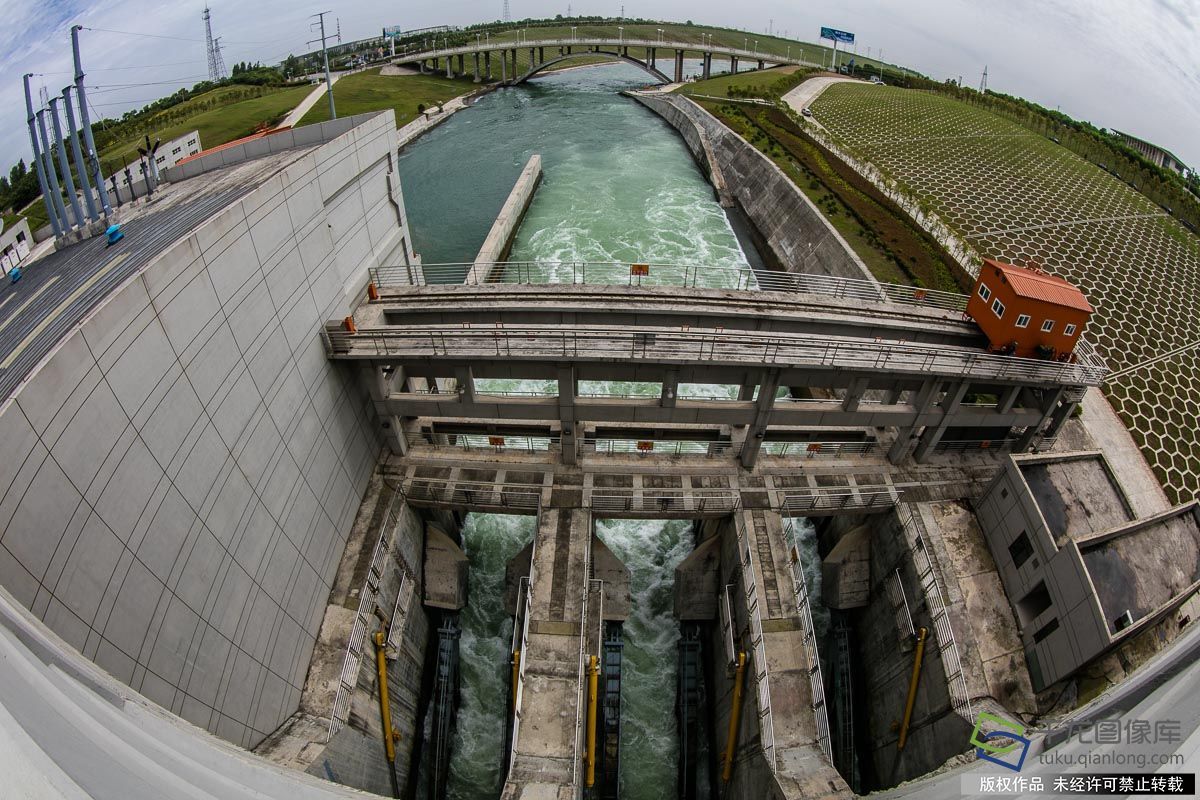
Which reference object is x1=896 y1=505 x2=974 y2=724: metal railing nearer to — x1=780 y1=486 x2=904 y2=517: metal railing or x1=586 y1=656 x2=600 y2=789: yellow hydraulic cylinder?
x1=780 y1=486 x2=904 y2=517: metal railing

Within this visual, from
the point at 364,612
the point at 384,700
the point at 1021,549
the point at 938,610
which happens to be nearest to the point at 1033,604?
the point at 1021,549

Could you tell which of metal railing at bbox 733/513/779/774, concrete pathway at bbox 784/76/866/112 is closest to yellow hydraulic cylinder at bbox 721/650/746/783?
metal railing at bbox 733/513/779/774

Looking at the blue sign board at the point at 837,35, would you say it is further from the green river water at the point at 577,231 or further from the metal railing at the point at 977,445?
the metal railing at the point at 977,445

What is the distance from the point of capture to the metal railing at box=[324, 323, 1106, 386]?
61.6 ft

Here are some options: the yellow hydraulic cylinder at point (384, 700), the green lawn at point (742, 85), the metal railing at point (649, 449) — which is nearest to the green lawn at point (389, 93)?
the green lawn at point (742, 85)

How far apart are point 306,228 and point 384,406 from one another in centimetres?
626

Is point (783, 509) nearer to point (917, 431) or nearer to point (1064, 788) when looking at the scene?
point (917, 431)

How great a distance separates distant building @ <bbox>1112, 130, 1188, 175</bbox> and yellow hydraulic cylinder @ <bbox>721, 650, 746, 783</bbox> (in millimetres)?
87031

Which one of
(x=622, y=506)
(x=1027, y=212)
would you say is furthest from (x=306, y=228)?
(x=1027, y=212)

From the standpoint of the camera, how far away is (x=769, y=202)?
167ft

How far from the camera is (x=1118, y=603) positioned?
1600cm

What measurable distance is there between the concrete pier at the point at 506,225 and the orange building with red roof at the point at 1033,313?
25748 millimetres

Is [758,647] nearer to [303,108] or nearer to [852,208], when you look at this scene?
[852,208]

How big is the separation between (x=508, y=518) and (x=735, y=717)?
1296 centimetres
